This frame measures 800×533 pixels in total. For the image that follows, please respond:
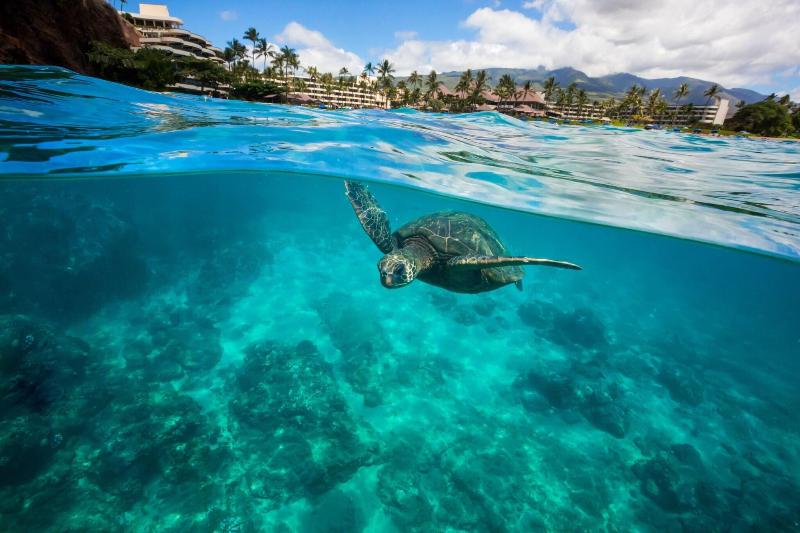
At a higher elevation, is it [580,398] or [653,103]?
[653,103]

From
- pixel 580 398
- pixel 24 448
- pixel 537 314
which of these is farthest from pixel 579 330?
pixel 24 448

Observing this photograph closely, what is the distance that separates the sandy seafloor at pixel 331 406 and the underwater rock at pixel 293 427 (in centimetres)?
5

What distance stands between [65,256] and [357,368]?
16391mm

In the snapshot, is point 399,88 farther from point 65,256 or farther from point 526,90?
point 65,256

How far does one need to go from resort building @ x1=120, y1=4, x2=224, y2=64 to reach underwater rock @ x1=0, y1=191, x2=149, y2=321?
48.6 meters

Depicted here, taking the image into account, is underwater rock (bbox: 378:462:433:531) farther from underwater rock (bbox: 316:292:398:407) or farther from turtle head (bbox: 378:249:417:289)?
turtle head (bbox: 378:249:417:289)

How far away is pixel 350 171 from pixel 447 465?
1044cm

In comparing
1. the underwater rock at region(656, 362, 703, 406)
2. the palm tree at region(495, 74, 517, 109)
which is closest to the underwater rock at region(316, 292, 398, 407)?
the underwater rock at region(656, 362, 703, 406)

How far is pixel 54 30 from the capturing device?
715 inches

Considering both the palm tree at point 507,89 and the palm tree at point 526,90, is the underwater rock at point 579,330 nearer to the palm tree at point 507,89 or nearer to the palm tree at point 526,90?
the palm tree at point 507,89

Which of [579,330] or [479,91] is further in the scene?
[479,91]

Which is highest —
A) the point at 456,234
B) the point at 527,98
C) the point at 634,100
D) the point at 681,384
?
the point at 634,100

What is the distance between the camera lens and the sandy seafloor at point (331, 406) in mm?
8102

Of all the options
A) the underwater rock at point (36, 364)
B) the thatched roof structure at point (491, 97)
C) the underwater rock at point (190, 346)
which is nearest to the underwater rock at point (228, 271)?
the underwater rock at point (190, 346)
